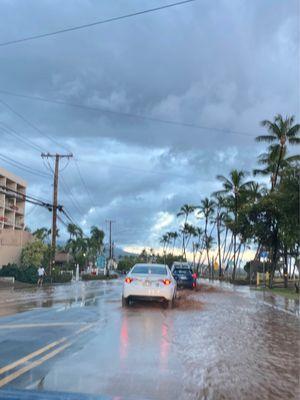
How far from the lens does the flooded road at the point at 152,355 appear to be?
6645 mm

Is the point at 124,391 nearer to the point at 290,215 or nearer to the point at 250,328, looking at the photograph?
the point at 250,328

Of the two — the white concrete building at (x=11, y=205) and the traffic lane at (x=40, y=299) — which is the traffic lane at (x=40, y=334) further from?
the white concrete building at (x=11, y=205)

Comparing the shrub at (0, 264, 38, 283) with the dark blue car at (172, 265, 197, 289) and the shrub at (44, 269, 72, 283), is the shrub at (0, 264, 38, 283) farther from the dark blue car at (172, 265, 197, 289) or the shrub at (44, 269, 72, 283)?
the dark blue car at (172, 265, 197, 289)

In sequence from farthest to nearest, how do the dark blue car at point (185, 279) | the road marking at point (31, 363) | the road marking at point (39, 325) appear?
the dark blue car at point (185, 279)
the road marking at point (39, 325)
the road marking at point (31, 363)

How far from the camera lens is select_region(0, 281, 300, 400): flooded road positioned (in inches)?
262

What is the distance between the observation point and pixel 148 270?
18078mm

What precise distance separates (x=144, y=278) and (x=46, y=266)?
36930 millimetres

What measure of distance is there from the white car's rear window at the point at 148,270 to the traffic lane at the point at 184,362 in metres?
→ 3.97

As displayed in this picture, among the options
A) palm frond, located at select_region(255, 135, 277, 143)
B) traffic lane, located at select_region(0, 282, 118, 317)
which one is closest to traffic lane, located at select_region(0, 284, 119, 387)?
traffic lane, located at select_region(0, 282, 118, 317)

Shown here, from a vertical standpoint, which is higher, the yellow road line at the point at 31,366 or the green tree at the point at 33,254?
the green tree at the point at 33,254

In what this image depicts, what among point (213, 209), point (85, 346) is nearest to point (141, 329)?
point (85, 346)

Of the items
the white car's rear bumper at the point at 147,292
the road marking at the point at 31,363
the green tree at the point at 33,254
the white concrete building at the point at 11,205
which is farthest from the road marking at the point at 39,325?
the white concrete building at the point at 11,205

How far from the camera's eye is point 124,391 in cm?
632

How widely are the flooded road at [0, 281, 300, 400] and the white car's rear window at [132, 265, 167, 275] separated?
2.87 meters
